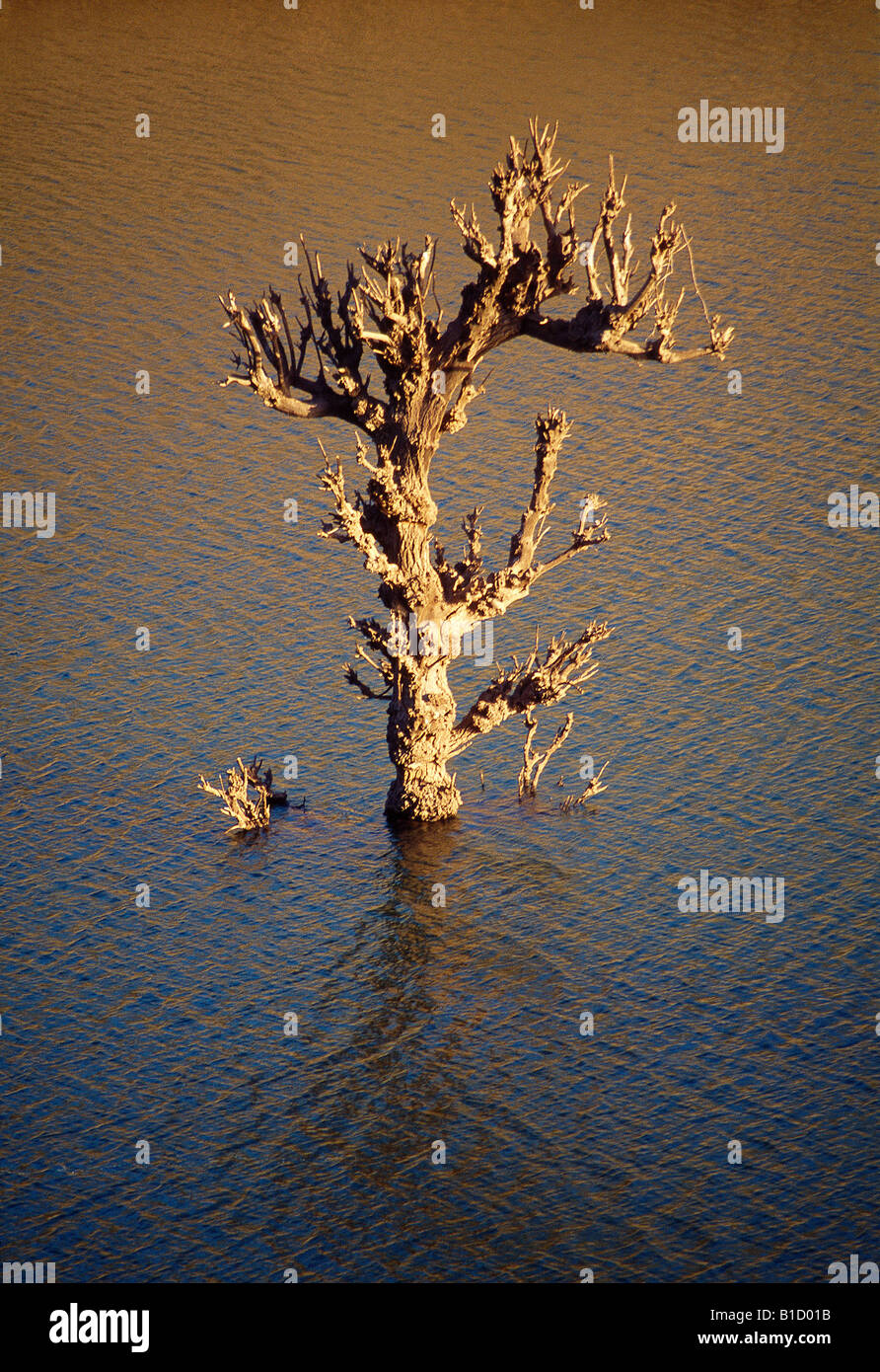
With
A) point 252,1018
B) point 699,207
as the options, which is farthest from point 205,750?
point 699,207

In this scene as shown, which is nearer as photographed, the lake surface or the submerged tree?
the lake surface

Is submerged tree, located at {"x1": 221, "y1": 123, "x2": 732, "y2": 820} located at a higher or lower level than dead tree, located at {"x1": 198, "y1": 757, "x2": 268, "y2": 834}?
higher

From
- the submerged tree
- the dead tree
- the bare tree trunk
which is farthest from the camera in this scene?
the dead tree

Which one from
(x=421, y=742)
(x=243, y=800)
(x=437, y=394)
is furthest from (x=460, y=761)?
(x=437, y=394)

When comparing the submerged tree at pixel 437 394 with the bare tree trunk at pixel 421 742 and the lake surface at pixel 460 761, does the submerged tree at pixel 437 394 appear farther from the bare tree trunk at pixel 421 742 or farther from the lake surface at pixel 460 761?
the lake surface at pixel 460 761

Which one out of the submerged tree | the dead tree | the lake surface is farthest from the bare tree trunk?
the dead tree

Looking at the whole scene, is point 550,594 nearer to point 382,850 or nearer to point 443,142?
point 382,850

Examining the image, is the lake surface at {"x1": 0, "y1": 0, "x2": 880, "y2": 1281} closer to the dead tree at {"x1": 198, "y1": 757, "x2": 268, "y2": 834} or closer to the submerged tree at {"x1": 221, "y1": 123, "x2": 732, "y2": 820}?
the dead tree at {"x1": 198, "y1": 757, "x2": 268, "y2": 834}
